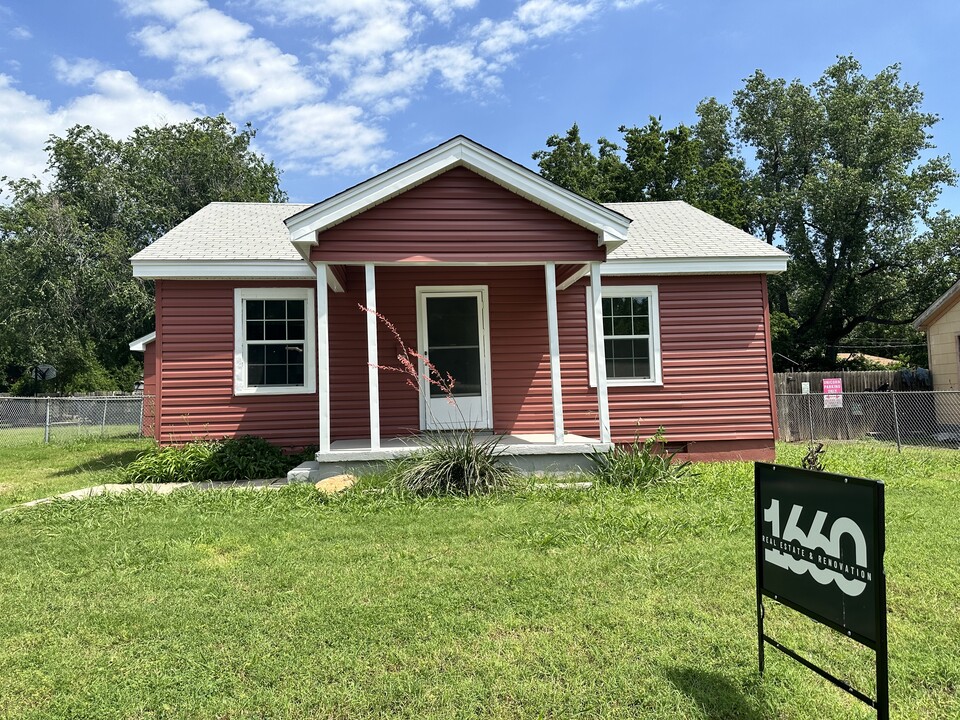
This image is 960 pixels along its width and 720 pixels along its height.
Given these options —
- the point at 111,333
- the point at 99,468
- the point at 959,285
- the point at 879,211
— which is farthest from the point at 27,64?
the point at 879,211

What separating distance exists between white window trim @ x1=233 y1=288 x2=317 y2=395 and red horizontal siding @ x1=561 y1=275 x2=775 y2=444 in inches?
157

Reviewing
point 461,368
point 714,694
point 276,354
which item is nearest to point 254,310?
point 276,354

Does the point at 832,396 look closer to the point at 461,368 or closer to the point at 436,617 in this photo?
the point at 461,368

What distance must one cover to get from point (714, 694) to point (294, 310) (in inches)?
335

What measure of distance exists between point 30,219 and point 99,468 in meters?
24.9

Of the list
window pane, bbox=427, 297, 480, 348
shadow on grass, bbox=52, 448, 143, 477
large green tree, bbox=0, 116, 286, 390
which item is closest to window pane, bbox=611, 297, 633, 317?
window pane, bbox=427, 297, 480, 348

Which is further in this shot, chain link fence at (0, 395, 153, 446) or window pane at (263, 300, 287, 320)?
chain link fence at (0, 395, 153, 446)

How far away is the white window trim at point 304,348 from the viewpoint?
380 inches

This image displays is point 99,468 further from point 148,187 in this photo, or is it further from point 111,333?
point 148,187

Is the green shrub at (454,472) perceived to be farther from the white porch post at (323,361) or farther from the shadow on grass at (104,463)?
the shadow on grass at (104,463)

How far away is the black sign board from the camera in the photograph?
220cm

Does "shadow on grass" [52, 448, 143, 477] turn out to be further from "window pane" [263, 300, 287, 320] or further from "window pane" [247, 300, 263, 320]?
"window pane" [263, 300, 287, 320]

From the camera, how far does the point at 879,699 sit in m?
2.17

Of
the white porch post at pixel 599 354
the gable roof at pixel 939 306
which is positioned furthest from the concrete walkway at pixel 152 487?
the gable roof at pixel 939 306
